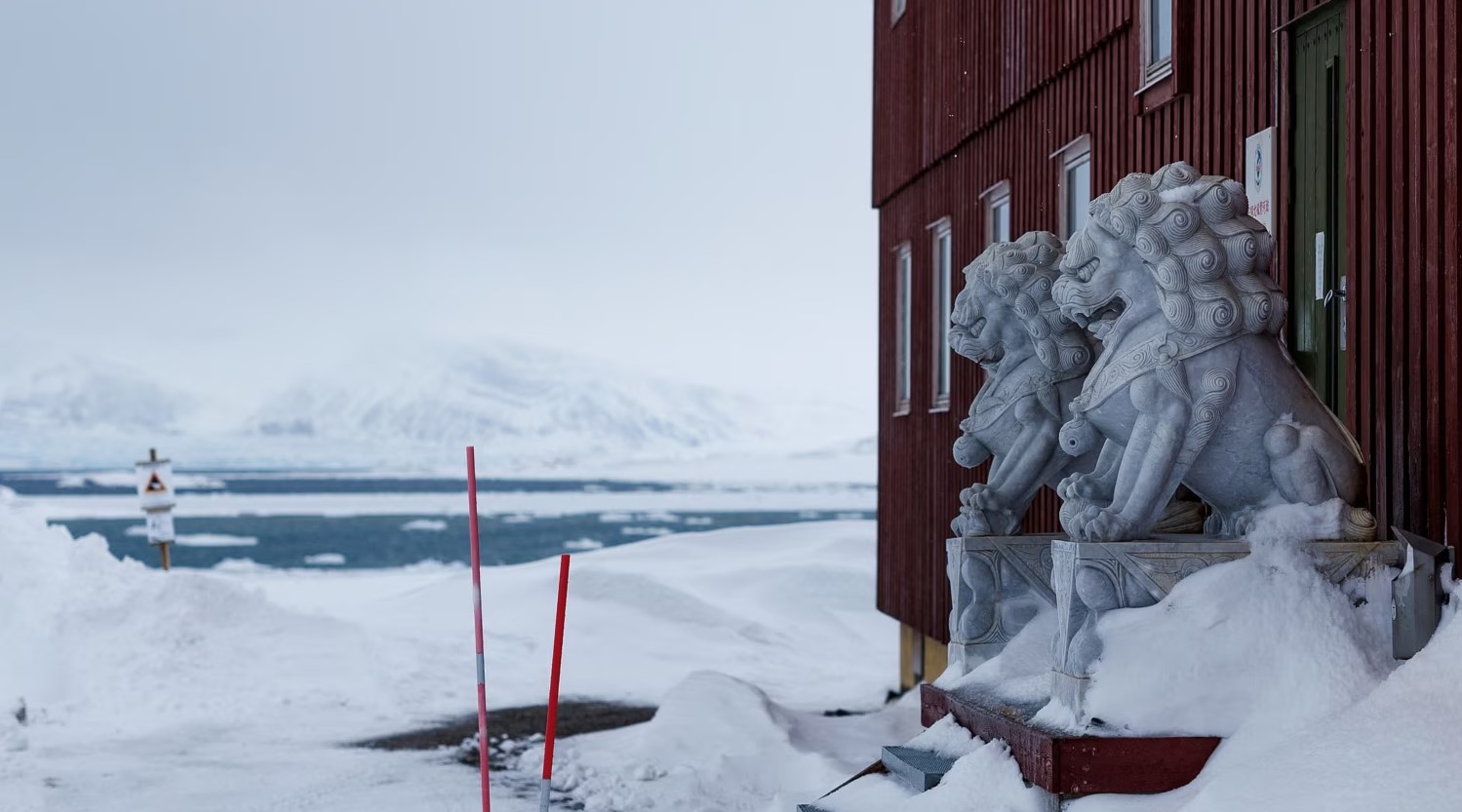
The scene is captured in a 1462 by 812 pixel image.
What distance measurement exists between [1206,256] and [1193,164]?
11.7ft

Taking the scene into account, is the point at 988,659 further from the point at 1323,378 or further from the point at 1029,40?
the point at 1029,40

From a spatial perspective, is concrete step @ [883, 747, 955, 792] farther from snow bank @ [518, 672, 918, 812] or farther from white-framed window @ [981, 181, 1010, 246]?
white-framed window @ [981, 181, 1010, 246]

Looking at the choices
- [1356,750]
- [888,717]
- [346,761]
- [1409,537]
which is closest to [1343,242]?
[1409,537]

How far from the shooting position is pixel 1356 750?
432cm

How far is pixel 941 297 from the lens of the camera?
13.4 meters

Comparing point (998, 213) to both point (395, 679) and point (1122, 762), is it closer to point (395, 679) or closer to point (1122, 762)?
point (395, 679)

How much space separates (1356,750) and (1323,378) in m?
2.93

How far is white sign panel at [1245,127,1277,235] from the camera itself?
7.41m

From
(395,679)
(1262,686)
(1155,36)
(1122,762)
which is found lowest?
(395,679)

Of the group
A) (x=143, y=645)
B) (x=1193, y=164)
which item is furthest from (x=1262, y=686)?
(x=143, y=645)

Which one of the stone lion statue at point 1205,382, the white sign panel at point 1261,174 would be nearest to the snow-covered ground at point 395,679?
the stone lion statue at point 1205,382

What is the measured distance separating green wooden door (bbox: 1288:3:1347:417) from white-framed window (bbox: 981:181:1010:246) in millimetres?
4387

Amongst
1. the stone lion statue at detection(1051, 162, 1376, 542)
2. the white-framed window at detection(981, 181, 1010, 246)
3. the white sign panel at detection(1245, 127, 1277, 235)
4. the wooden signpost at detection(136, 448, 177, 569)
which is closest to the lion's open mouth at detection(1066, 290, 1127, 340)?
the stone lion statue at detection(1051, 162, 1376, 542)

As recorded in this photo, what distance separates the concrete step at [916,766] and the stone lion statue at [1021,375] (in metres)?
0.99
